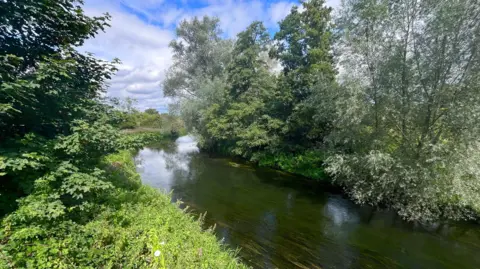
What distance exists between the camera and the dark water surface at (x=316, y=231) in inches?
277

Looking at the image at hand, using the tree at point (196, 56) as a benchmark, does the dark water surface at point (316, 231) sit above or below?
below

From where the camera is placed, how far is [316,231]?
28.6 feet

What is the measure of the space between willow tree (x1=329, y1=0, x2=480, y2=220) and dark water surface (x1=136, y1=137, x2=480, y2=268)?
1045mm

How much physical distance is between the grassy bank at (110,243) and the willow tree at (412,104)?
7942mm

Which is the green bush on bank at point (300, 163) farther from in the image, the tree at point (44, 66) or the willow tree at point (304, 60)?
the tree at point (44, 66)

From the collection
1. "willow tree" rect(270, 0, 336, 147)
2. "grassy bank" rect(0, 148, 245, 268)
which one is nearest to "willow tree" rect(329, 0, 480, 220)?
"willow tree" rect(270, 0, 336, 147)

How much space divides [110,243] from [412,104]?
1153 cm

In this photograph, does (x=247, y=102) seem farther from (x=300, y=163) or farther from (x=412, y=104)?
(x=412, y=104)

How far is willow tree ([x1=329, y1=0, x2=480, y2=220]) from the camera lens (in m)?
8.23

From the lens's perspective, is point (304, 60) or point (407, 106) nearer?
point (407, 106)

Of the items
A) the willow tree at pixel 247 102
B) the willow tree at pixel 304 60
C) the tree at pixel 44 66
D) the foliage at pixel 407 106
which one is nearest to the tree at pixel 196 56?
the willow tree at pixel 247 102

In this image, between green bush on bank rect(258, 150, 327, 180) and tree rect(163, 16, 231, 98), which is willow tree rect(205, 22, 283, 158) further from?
tree rect(163, 16, 231, 98)

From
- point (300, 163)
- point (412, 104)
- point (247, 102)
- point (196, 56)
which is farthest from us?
point (196, 56)

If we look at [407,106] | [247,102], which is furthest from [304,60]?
[407,106]
